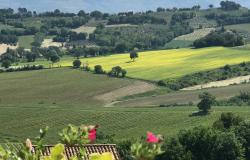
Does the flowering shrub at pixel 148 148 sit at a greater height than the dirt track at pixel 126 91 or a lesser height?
greater

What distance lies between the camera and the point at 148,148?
716cm

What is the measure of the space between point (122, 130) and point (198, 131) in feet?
79.2

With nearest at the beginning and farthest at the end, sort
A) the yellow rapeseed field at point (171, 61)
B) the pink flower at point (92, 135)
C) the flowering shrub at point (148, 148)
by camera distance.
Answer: the flowering shrub at point (148, 148)
the pink flower at point (92, 135)
the yellow rapeseed field at point (171, 61)

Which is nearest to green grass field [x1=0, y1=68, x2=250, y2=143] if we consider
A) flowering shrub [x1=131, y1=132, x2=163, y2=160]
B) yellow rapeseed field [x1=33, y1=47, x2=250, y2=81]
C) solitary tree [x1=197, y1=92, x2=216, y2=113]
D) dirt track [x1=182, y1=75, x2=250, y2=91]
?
solitary tree [x1=197, y1=92, x2=216, y2=113]

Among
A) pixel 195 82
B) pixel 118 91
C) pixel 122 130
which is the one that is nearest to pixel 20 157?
pixel 122 130

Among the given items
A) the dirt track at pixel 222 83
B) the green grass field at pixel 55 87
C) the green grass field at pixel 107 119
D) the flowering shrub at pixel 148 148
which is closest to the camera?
the flowering shrub at pixel 148 148

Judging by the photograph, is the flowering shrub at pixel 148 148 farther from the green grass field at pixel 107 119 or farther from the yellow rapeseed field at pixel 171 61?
the yellow rapeseed field at pixel 171 61

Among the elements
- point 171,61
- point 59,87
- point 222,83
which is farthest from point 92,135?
point 171,61

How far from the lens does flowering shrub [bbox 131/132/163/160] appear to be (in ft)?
23.1

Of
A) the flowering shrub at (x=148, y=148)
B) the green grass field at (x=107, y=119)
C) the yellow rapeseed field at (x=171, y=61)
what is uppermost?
the flowering shrub at (x=148, y=148)

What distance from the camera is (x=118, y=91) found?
388 ft

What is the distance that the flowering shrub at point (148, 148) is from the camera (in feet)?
23.1

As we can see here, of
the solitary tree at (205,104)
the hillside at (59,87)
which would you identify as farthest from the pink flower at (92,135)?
the hillside at (59,87)

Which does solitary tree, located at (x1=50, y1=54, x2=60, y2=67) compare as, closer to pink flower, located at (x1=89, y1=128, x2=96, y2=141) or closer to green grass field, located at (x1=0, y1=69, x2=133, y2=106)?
green grass field, located at (x1=0, y1=69, x2=133, y2=106)
